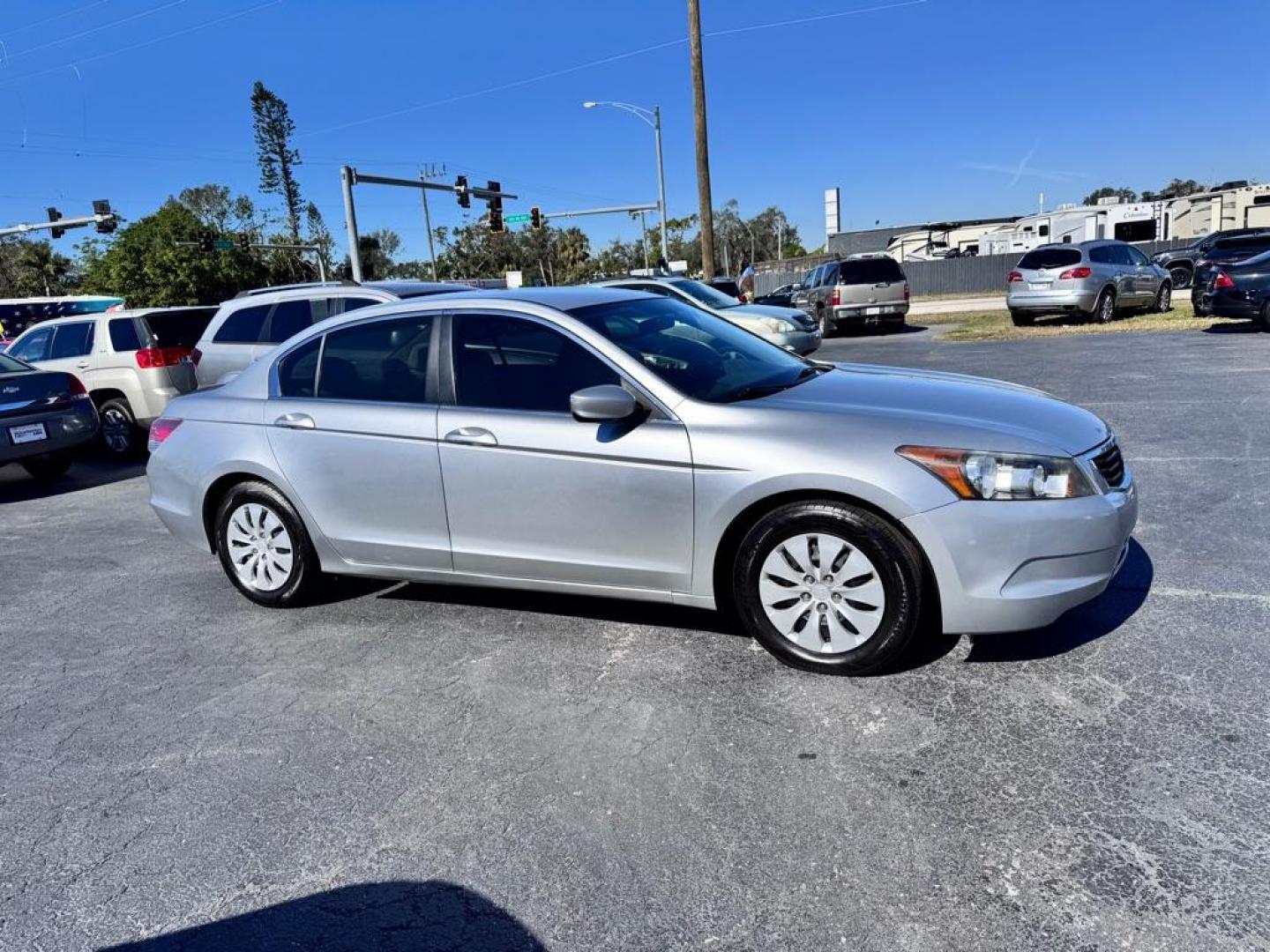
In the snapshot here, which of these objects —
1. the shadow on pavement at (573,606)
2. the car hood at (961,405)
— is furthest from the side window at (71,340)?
the car hood at (961,405)

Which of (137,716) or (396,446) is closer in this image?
(137,716)

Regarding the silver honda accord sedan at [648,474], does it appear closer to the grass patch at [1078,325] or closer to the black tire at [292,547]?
the black tire at [292,547]

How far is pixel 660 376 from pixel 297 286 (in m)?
6.41

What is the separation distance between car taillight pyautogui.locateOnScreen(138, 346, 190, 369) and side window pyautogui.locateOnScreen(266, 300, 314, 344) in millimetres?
2596

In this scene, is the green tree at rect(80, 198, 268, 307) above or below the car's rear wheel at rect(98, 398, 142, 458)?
above

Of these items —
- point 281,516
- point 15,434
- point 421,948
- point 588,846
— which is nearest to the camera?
point 421,948

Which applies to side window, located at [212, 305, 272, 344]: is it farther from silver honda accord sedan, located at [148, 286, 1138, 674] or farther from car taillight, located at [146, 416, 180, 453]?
silver honda accord sedan, located at [148, 286, 1138, 674]

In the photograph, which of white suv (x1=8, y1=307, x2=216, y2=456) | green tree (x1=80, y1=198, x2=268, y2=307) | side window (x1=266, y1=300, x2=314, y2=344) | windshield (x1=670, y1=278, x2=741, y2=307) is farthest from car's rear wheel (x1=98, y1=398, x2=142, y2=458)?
green tree (x1=80, y1=198, x2=268, y2=307)

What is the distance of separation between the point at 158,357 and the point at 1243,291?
15647 mm

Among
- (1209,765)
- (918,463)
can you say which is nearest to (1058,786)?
(1209,765)

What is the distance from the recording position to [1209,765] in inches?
114

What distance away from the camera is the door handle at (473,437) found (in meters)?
4.14

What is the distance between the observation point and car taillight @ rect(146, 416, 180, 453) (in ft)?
17.0

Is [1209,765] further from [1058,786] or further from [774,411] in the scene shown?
[774,411]
